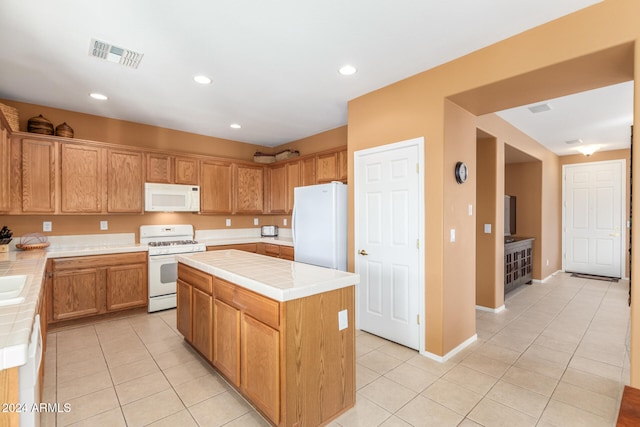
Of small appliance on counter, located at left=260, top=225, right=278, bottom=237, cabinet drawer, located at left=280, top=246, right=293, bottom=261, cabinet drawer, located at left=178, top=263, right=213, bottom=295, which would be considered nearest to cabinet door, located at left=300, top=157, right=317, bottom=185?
cabinet drawer, located at left=280, top=246, right=293, bottom=261

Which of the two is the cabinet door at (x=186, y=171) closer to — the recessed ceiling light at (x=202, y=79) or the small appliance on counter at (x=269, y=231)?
the small appliance on counter at (x=269, y=231)

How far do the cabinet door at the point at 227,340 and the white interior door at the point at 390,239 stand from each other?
171 cm

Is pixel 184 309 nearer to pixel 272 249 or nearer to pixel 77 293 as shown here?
pixel 77 293

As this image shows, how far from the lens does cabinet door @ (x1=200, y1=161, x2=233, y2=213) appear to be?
4.96 meters

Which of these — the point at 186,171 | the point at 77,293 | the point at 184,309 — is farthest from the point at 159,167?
the point at 184,309

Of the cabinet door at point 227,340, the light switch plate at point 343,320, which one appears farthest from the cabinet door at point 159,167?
the light switch plate at point 343,320

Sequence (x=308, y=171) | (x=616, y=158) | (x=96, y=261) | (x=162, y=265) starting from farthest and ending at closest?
(x=616, y=158)
(x=308, y=171)
(x=162, y=265)
(x=96, y=261)

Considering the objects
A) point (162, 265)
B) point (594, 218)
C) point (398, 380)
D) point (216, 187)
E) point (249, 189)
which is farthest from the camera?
point (594, 218)

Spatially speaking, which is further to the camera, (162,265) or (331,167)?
(331,167)

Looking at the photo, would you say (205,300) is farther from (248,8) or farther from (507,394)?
(507,394)

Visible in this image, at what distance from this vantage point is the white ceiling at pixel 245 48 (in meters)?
2.06

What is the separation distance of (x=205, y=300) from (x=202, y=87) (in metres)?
2.27

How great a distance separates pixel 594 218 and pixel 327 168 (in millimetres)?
5994

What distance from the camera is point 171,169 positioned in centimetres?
462
